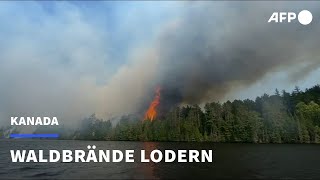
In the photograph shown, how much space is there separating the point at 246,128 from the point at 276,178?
5973 inches

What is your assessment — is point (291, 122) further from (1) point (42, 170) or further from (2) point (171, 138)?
(1) point (42, 170)

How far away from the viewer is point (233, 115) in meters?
182

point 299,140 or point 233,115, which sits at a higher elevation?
point 233,115

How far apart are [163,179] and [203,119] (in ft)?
482

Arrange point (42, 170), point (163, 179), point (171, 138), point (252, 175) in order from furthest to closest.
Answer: point (171, 138), point (42, 170), point (252, 175), point (163, 179)

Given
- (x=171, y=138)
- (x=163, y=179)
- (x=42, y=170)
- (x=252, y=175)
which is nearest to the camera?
(x=163, y=179)

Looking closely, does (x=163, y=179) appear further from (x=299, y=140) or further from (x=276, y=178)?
(x=299, y=140)

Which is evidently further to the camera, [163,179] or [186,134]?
[186,134]

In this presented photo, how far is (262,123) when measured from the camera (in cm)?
18738

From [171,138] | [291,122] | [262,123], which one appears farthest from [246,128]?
[171,138]

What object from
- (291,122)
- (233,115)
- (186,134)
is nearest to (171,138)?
(186,134)

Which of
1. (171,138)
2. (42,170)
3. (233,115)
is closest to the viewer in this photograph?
(42,170)

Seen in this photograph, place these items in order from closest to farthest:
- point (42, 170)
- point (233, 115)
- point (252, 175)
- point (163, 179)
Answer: point (163, 179)
point (252, 175)
point (42, 170)
point (233, 115)

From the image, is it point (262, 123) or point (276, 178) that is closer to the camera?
point (276, 178)
